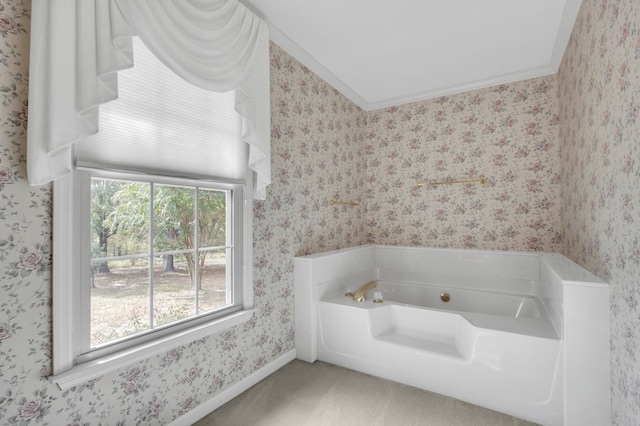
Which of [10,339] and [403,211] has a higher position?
[403,211]

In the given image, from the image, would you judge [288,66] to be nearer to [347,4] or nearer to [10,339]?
[347,4]

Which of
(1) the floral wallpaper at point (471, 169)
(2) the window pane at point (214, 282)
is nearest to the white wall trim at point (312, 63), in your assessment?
(1) the floral wallpaper at point (471, 169)

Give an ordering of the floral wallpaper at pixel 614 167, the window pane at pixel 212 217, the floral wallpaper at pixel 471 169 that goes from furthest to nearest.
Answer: the floral wallpaper at pixel 471 169 → the window pane at pixel 212 217 → the floral wallpaper at pixel 614 167

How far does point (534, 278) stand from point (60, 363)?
3196 millimetres

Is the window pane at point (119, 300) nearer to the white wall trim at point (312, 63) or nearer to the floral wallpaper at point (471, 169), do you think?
the white wall trim at point (312, 63)

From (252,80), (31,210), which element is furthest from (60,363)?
(252,80)

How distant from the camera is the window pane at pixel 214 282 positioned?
5.90 feet

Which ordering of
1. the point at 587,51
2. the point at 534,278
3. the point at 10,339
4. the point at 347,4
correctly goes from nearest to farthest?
1. the point at 10,339
2. the point at 587,51
3. the point at 347,4
4. the point at 534,278

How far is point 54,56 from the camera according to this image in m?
1.07

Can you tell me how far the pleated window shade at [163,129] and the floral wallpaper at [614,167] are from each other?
186cm

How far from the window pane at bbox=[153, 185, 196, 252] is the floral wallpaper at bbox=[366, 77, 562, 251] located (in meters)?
2.33

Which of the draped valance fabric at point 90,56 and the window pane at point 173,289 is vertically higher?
the draped valance fabric at point 90,56

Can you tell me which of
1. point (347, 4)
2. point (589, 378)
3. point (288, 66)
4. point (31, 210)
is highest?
point (347, 4)

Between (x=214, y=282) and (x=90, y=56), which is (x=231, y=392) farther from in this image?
(x=90, y=56)
